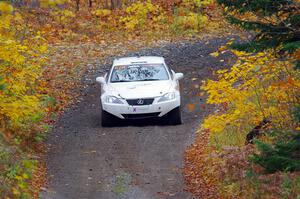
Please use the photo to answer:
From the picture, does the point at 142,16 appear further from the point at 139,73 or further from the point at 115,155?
the point at 115,155

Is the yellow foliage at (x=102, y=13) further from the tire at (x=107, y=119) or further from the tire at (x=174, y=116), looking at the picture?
the tire at (x=174, y=116)

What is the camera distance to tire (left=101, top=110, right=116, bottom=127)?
15.4 metres

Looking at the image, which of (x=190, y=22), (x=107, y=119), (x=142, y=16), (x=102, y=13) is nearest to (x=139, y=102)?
(x=107, y=119)

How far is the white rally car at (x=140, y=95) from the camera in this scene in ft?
49.7

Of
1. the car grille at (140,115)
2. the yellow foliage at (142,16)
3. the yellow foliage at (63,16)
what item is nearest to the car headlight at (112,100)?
the car grille at (140,115)

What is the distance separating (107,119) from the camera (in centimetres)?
1550

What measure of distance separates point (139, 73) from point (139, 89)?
0.90 meters

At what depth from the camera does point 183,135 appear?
14844 mm

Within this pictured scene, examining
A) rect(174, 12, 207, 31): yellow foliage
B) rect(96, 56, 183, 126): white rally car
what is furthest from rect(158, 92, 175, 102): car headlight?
rect(174, 12, 207, 31): yellow foliage

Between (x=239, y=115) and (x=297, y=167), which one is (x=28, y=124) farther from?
(x=297, y=167)

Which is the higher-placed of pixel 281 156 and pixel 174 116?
pixel 281 156

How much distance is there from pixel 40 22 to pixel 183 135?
1715 cm

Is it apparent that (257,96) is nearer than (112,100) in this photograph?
Yes

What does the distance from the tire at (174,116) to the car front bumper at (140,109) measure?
147 millimetres
